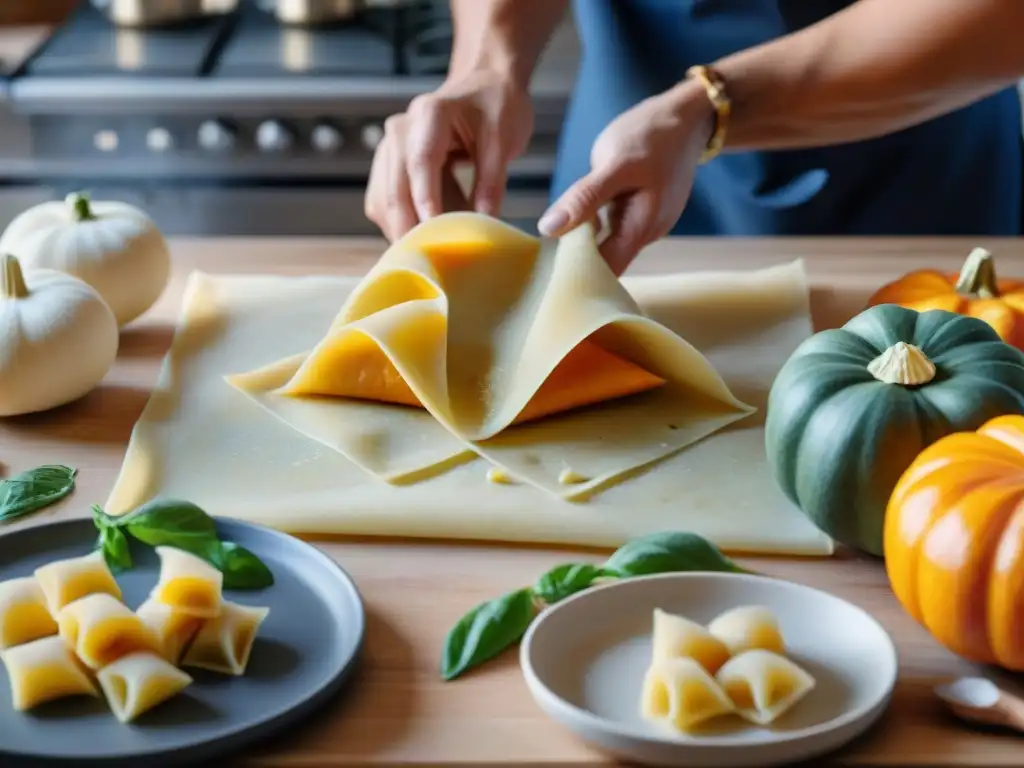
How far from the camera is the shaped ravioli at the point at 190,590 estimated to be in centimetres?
83

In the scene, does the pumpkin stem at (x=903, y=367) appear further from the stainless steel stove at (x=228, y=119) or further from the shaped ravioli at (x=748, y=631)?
the stainless steel stove at (x=228, y=119)

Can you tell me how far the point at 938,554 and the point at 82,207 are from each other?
3.24ft

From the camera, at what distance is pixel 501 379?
1.30m

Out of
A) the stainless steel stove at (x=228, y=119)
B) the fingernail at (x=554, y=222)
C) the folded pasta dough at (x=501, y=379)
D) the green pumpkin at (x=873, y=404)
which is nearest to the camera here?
the green pumpkin at (x=873, y=404)

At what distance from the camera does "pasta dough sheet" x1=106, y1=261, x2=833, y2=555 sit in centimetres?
107

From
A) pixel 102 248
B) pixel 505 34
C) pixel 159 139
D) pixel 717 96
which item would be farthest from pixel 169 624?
pixel 159 139

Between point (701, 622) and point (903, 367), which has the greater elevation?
point (903, 367)

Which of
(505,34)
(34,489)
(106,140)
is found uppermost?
(505,34)

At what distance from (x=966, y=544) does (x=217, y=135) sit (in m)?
1.96

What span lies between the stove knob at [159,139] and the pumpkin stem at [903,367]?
186 cm

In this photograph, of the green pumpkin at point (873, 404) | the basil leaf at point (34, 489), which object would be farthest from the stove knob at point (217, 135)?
the green pumpkin at point (873, 404)

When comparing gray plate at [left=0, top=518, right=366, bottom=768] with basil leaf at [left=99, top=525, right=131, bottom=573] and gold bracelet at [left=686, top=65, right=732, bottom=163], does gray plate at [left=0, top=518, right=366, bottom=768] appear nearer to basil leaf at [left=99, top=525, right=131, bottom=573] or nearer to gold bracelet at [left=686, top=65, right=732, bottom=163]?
basil leaf at [left=99, top=525, right=131, bottom=573]

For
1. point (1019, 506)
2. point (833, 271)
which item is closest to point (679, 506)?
point (1019, 506)

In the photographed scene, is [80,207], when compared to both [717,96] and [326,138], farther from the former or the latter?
[326,138]
